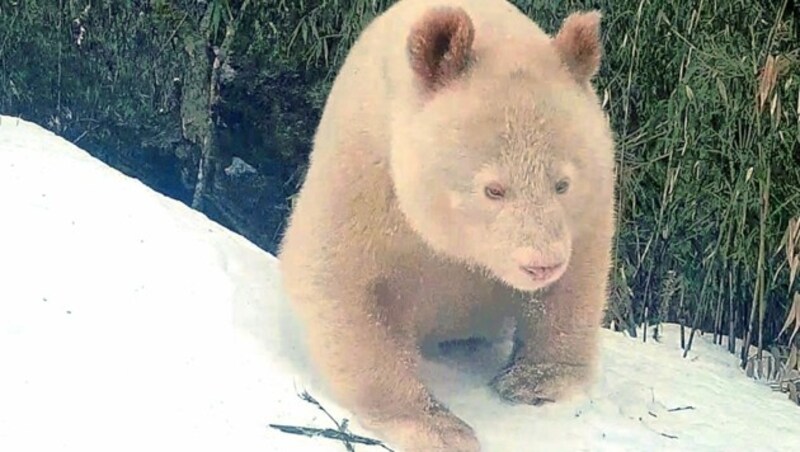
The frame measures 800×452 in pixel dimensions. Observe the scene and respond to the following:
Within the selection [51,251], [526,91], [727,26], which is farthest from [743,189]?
[51,251]

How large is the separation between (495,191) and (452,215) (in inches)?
5.2

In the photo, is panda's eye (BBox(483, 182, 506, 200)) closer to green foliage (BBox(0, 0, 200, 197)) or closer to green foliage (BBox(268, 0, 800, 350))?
green foliage (BBox(268, 0, 800, 350))

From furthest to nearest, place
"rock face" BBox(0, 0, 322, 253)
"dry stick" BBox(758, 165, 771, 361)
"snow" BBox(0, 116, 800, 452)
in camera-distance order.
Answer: "rock face" BBox(0, 0, 322, 253) → "dry stick" BBox(758, 165, 771, 361) → "snow" BBox(0, 116, 800, 452)

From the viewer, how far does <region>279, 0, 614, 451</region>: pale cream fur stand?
2455 mm

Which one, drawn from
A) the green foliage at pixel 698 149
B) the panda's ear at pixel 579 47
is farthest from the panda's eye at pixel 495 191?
the green foliage at pixel 698 149

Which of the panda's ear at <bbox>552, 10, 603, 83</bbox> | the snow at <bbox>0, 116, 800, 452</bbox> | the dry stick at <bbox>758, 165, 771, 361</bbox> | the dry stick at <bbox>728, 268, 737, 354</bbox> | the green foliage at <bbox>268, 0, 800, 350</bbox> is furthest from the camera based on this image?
the dry stick at <bbox>728, 268, 737, 354</bbox>

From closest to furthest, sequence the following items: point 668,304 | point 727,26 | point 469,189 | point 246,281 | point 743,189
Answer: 1. point 469,189
2. point 246,281
3. point 743,189
4. point 727,26
5. point 668,304

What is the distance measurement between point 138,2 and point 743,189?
371 centimetres

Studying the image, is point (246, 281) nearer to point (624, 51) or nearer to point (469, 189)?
point (469, 189)

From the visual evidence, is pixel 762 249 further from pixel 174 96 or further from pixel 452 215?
pixel 174 96

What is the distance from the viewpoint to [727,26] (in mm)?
4211

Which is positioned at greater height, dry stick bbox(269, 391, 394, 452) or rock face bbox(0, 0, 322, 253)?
rock face bbox(0, 0, 322, 253)

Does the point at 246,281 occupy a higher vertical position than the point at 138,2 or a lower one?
lower

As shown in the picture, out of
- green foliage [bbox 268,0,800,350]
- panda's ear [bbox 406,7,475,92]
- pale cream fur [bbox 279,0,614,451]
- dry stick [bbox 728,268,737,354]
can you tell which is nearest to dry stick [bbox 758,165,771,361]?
green foliage [bbox 268,0,800,350]
